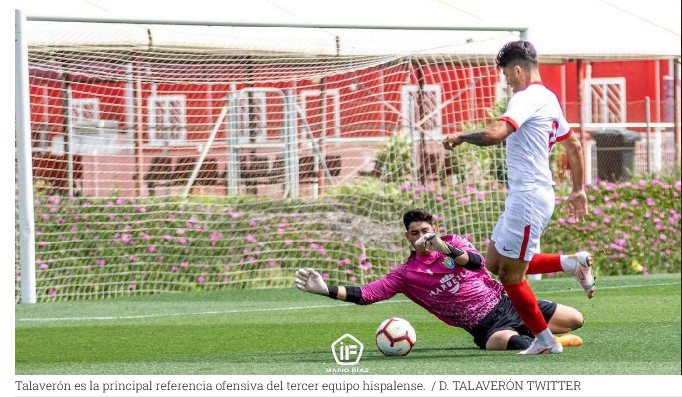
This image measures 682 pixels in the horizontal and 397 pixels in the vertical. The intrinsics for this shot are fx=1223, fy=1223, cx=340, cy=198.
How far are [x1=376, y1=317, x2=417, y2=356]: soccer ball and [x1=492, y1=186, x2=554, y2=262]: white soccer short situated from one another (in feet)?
2.44

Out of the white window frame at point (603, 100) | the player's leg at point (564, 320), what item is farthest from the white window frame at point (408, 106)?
the white window frame at point (603, 100)

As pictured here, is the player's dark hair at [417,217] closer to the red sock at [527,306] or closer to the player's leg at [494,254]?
the player's leg at [494,254]

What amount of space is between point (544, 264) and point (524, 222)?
714 millimetres

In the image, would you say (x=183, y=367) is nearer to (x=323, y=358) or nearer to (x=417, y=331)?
(x=323, y=358)

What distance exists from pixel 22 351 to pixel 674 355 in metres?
4.01

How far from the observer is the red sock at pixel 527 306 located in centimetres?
671

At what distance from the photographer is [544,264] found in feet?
23.8

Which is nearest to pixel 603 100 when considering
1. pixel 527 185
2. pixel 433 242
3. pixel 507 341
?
pixel 507 341

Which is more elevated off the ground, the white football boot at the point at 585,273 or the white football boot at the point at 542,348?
the white football boot at the point at 585,273

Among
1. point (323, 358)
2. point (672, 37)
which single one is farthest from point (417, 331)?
point (672, 37)

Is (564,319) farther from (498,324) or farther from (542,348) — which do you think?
(542,348)

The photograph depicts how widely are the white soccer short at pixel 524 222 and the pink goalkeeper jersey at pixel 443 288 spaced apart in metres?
0.54

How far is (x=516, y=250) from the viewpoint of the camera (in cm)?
668

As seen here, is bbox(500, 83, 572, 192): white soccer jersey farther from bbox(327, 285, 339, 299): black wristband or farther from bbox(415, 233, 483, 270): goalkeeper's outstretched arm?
bbox(327, 285, 339, 299): black wristband
